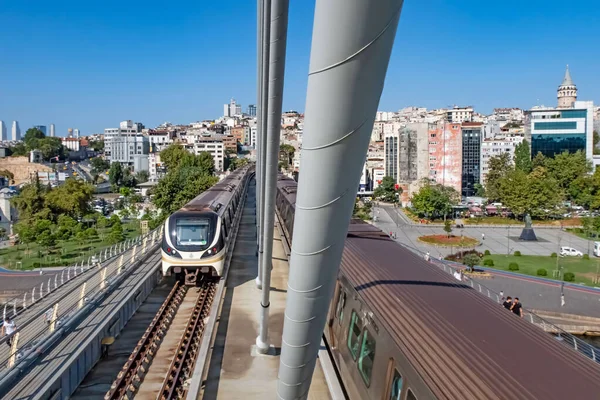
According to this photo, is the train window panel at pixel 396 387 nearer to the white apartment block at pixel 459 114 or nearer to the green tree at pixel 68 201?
the green tree at pixel 68 201

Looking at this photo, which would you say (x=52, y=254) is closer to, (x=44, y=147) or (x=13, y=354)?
(x=13, y=354)

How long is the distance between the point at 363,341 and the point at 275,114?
278 centimetres

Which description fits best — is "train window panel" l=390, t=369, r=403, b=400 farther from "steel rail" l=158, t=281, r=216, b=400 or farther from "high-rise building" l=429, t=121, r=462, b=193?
"high-rise building" l=429, t=121, r=462, b=193

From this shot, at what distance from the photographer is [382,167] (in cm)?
7812

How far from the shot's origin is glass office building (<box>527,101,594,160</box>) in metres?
69.4

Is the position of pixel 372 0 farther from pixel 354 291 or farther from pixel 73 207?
pixel 73 207

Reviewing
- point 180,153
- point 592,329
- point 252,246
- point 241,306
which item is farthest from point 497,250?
point 180,153

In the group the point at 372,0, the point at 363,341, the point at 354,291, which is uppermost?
the point at 372,0

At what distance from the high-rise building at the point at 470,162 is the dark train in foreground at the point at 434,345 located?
6684 centimetres

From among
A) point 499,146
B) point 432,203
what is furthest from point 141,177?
point 432,203

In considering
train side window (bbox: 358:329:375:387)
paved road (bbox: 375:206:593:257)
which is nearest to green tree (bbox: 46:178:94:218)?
paved road (bbox: 375:206:593:257)

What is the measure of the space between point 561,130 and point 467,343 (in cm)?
7572

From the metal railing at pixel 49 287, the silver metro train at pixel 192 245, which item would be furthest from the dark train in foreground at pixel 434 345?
the silver metro train at pixel 192 245

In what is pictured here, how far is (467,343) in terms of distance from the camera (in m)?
4.11
